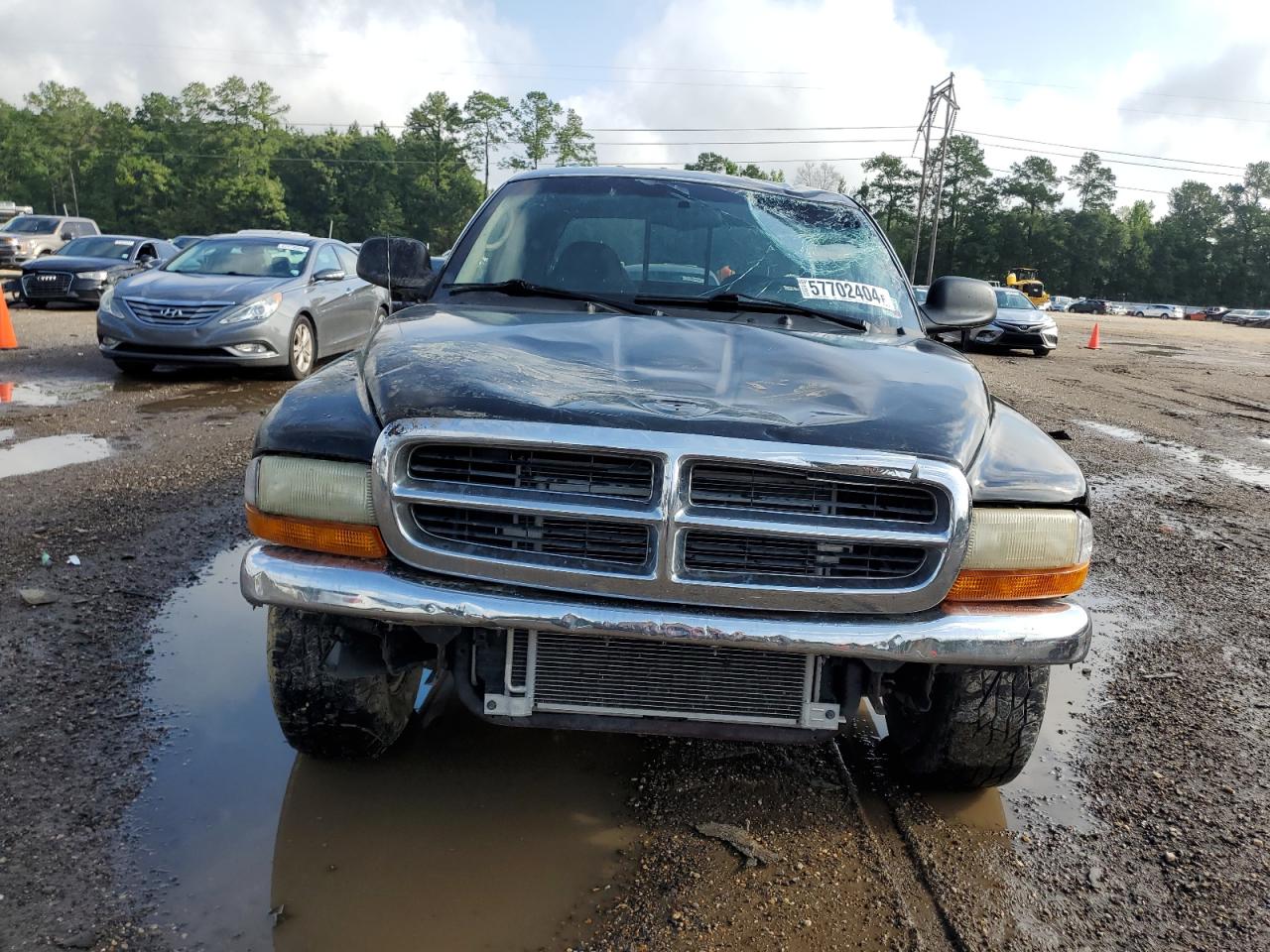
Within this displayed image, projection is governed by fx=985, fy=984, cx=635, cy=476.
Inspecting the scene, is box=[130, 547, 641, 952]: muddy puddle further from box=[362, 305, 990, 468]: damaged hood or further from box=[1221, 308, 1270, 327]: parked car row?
box=[1221, 308, 1270, 327]: parked car row

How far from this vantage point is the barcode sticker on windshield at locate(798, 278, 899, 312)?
354 cm

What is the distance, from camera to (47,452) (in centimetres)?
671

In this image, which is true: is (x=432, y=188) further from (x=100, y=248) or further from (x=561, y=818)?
(x=561, y=818)

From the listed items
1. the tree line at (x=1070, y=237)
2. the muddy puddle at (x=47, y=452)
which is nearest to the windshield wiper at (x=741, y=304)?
the muddy puddle at (x=47, y=452)

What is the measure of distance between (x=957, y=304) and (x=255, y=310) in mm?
8060

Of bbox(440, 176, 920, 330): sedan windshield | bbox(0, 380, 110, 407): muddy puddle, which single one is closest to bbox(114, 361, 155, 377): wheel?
bbox(0, 380, 110, 407): muddy puddle

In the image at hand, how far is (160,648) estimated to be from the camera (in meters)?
3.71

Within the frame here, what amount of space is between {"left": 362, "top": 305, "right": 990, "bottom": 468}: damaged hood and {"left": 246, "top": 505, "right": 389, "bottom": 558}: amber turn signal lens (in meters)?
0.28

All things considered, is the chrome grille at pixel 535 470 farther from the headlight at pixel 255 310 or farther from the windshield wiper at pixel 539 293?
the headlight at pixel 255 310

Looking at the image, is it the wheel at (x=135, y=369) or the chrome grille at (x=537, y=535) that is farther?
the wheel at (x=135, y=369)

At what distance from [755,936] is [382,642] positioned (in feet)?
3.71

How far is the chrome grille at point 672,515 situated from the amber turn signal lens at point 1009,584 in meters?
0.07

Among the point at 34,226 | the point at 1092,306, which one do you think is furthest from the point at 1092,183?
the point at 34,226

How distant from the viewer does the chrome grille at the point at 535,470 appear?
2273mm
